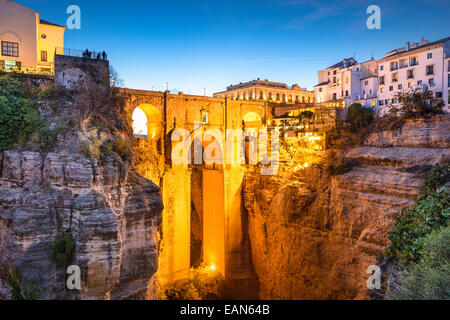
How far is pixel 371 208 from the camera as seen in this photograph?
1612cm

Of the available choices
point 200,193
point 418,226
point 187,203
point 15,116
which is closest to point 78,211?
point 15,116

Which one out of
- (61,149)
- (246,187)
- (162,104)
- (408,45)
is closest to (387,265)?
(61,149)

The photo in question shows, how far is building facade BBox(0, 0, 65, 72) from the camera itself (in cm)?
1823

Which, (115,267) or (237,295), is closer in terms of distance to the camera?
(115,267)

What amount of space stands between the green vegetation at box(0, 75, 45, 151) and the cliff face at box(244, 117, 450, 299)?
15.0 m

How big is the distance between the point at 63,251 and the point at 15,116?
202 inches

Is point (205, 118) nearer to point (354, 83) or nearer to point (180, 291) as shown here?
point (180, 291)

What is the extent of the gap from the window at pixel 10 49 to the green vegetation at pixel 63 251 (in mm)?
14150

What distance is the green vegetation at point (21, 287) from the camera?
Answer: 348 inches

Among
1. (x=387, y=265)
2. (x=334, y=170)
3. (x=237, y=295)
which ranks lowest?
(x=237, y=295)

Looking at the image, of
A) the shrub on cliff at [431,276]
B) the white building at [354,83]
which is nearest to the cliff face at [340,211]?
the shrub on cliff at [431,276]

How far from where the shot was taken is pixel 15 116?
11078 mm
